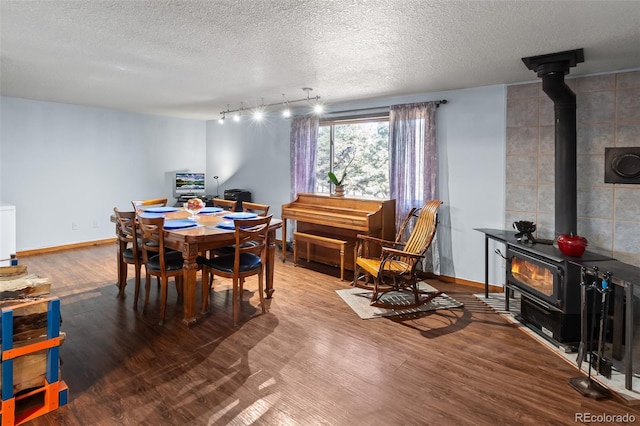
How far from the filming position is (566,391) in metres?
2.34

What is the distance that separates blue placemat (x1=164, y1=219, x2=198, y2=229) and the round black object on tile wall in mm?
4048

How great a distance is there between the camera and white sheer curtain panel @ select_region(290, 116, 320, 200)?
5887 mm

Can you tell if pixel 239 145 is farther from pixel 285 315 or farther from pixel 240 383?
pixel 240 383

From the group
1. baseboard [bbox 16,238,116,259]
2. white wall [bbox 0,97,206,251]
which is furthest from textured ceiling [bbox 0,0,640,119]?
baseboard [bbox 16,238,116,259]

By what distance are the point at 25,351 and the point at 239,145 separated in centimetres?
565

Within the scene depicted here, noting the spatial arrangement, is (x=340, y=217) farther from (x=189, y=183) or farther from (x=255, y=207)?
(x=189, y=183)

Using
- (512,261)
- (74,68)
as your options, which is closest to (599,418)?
(512,261)

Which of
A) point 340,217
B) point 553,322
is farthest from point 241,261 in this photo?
point 553,322

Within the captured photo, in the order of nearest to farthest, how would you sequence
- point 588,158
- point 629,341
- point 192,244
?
point 629,341, point 192,244, point 588,158

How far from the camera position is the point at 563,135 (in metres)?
3.32

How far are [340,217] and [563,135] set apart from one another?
258cm

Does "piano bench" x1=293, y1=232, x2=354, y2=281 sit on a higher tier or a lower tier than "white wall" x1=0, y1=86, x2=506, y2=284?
lower

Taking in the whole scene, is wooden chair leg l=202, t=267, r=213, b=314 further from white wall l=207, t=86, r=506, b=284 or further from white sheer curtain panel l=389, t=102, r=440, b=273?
white wall l=207, t=86, r=506, b=284

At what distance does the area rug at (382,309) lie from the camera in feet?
11.8
